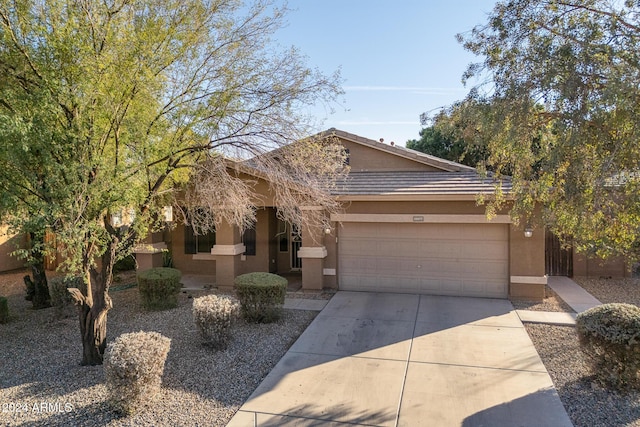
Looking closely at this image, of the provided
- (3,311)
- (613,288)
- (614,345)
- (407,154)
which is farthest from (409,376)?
(613,288)

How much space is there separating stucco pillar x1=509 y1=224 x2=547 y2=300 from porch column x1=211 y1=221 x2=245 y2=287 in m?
7.99

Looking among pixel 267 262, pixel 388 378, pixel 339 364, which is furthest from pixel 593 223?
pixel 267 262

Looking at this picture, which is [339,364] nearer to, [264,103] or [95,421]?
[95,421]

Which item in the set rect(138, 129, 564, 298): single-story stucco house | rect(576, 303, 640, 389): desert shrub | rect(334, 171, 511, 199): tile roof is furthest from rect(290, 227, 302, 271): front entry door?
rect(576, 303, 640, 389): desert shrub

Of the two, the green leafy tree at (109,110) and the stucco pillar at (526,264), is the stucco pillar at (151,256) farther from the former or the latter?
the stucco pillar at (526,264)

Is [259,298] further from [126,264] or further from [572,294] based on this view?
[126,264]

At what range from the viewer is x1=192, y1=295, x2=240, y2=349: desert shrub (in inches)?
280

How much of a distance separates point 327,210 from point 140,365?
7355 millimetres

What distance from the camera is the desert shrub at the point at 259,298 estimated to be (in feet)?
28.4

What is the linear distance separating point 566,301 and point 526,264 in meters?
1.36

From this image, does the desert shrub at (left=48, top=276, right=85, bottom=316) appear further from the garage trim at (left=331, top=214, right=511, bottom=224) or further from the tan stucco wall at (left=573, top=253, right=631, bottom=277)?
the tan stucco wall at (left=573, top=253, right=631, bottom=277)

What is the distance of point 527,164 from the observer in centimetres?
684

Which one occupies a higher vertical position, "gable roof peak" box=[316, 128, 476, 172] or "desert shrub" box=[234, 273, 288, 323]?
"gable roof peak" box=[316, 128, 476, 172]

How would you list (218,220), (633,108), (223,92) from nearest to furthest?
(633,108)
(223,92)
(218,220)
